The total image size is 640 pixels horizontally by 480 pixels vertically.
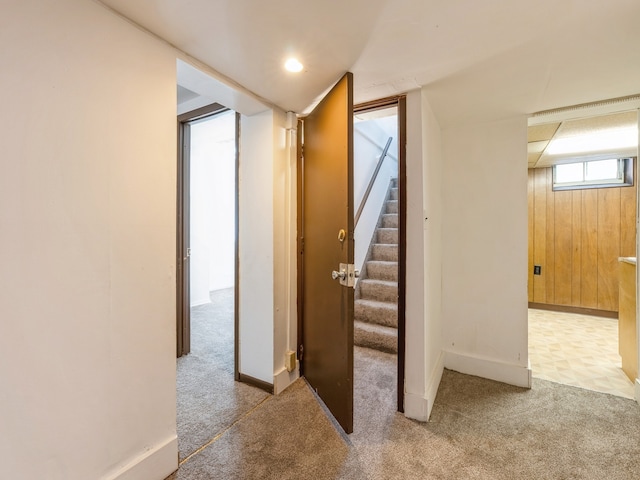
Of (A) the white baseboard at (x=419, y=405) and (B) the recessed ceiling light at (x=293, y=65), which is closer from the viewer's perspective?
(B) the recessed ceiling light at (x=293, y=65)

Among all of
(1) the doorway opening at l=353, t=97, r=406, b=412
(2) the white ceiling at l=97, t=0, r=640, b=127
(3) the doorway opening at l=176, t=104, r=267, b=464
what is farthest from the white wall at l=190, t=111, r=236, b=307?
(2) the white ceiling at l=97, t=0, r=640, b=127

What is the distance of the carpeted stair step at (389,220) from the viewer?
13.5 feet

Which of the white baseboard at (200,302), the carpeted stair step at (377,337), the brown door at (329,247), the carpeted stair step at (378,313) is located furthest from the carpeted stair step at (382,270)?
the white baseboard at (200,302)

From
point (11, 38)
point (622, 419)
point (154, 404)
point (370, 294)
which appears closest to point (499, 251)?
point (622, 419)

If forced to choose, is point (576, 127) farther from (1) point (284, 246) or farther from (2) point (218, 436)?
(2) point (218, 436)

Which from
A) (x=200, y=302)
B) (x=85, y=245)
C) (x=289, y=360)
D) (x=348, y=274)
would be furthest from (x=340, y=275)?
(x=200, y=302)

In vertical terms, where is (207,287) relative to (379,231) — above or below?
below

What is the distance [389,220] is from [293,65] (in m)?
2.95

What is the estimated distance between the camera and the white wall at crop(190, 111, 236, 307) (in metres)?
4.45

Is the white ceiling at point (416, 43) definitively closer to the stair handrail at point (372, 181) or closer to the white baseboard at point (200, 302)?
the stair handrail at point (372, 181)

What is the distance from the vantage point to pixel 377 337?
2.77m

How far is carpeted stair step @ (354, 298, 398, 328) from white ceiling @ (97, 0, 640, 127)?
1978mm

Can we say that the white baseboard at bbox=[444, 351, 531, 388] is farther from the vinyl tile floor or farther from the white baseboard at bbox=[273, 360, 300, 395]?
the white baseboard at bbox=[273, 360, 300, 395]

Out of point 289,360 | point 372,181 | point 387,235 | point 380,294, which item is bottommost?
point 289,360
